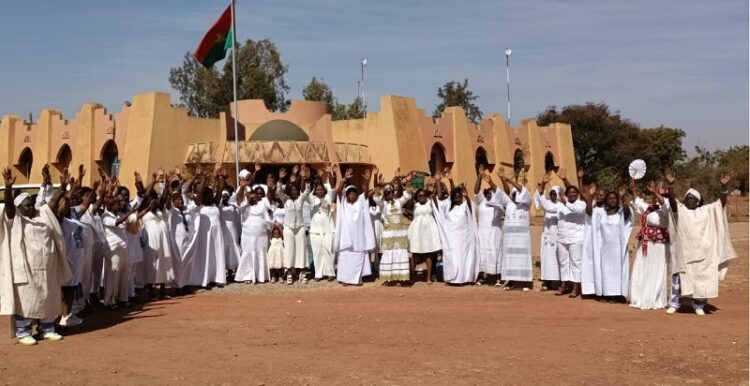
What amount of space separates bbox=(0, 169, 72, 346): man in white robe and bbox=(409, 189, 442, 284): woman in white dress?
233 inches

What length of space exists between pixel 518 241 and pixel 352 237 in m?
2.71

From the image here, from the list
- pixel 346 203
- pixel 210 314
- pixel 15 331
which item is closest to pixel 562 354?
pixel 210 314

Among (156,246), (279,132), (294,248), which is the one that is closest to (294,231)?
(294,248)

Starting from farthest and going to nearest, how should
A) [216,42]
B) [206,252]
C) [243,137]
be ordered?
[243,137] → [216,42] → [206,252]

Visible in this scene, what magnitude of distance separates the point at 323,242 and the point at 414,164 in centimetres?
1672

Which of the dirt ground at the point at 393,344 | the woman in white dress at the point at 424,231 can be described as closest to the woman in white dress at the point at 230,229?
the dirt ground at the point at 393,344

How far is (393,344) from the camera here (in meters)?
7.36

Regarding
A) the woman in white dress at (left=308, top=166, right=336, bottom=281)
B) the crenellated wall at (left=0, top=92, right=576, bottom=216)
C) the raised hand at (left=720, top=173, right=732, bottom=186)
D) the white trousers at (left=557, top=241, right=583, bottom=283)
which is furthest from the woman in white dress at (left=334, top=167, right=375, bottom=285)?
the crenellated wall at (left=0, top=92, right=576, bottom=216)

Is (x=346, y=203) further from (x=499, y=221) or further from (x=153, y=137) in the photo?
(x=153, y=137)

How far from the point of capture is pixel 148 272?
1091 centimetres

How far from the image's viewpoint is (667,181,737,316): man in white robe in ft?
30.3

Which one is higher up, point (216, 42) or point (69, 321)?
point (216, 42)

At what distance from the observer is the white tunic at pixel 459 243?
12156mm

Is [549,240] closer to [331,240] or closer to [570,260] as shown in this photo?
[570,260]
